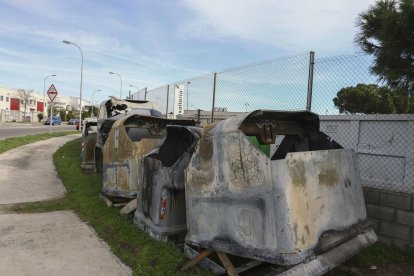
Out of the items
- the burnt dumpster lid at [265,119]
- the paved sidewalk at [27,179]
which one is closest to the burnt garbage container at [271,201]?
the burnt dumpster lid at [265,119]

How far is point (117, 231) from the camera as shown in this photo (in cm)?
573

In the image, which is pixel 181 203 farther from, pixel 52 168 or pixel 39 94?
pixel 39 94

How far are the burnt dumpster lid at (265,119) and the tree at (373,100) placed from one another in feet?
2.35

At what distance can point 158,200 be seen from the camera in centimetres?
518

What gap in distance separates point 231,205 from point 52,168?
907 centimetres

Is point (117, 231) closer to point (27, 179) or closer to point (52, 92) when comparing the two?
point (27, 179)

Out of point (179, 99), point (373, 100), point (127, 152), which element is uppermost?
point (179, 99)

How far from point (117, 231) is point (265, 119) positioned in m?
2.56

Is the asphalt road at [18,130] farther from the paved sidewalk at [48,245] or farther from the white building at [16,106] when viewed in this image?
the white building at [16,106]

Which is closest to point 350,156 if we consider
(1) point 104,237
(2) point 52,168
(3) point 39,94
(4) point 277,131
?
(4) point 277,131

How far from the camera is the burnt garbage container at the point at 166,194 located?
5074 mm

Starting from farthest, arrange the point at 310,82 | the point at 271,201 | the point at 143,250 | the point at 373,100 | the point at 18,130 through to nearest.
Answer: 1. the point at 18,130
2. the point at 373,100
3. the point at 310,82
4. the point at 143,250
5. the point at 271,201

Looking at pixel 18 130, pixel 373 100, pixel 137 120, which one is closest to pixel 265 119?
pixel 373 100

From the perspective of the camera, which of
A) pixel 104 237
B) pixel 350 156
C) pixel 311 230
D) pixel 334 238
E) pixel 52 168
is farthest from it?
pixel 52 168
